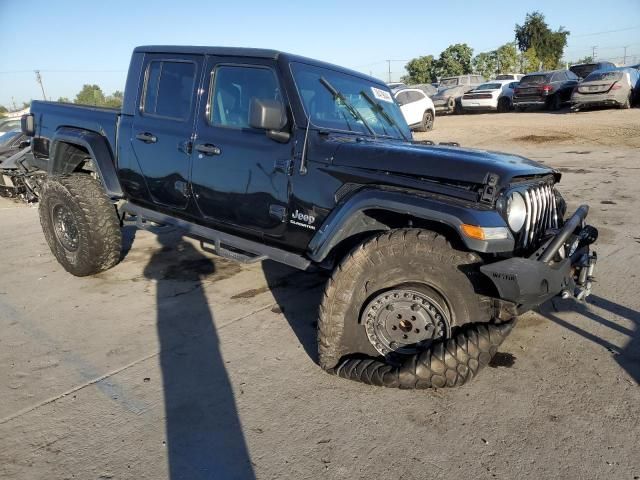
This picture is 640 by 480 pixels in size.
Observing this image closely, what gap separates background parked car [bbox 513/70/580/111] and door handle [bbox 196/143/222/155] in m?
20.7

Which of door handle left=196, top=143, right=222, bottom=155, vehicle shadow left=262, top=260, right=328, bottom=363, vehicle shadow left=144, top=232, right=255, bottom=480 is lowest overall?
vehicle shadow left=262, top=260, right=328, bottom=363

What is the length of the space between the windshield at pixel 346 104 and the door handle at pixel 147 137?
140 centimetres

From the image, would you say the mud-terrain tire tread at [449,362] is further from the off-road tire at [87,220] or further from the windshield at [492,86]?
the windshield at [492,86]

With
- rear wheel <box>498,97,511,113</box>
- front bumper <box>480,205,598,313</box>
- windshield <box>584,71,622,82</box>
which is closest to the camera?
front bumper <box>480,205,598,313</box>

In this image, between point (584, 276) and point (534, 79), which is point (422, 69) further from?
point (584, 276)

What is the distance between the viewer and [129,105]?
4348 mm

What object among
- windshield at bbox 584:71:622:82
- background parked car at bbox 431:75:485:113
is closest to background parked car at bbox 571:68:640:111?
windshield at bbox 584:71:622:82

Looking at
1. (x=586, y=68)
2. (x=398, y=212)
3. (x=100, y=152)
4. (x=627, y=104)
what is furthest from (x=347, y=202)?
(x=586, y=68)

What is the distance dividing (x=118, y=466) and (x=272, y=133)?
212cm

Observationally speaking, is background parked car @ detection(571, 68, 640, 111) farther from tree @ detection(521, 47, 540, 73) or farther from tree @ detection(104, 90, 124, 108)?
tree @ detection(521, 47, 540, 73)

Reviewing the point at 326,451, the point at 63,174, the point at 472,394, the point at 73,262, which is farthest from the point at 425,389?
the point at 63,174

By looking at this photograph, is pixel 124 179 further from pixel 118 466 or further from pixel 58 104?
pixel 118 466

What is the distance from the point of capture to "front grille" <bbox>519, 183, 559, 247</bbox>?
Answer: 2.80 m

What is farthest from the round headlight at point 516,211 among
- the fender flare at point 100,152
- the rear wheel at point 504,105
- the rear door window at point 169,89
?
the rear wheel at point 504,105
